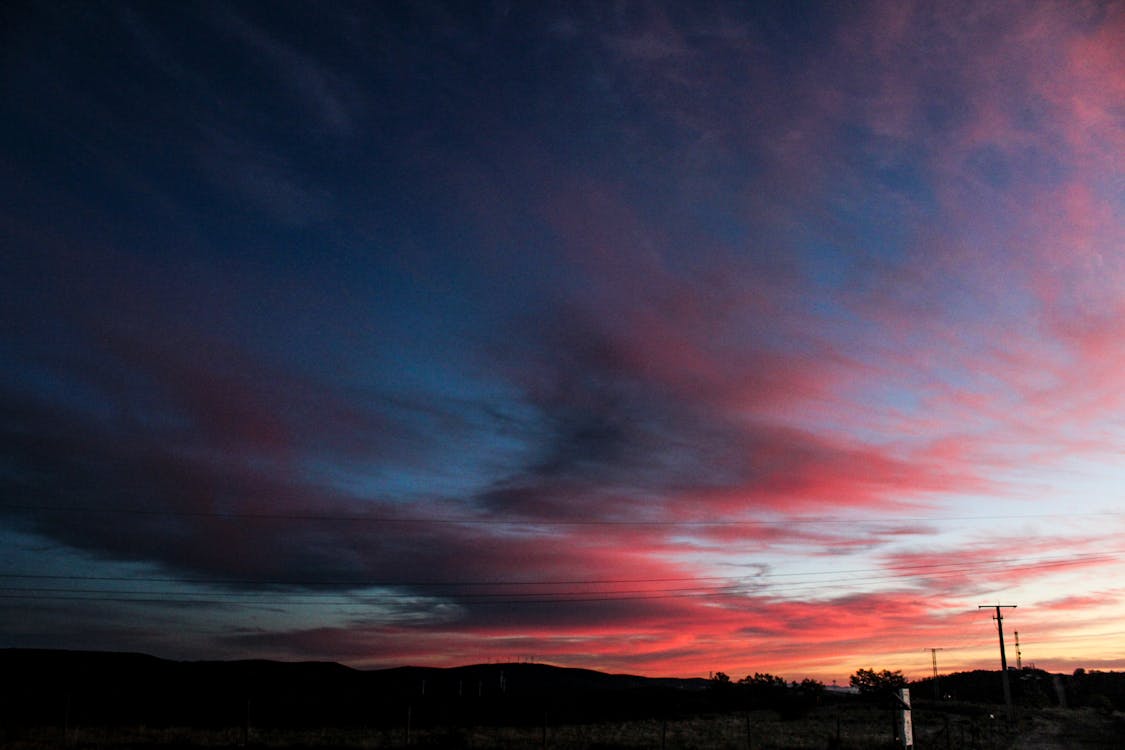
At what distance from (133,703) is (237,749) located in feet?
211

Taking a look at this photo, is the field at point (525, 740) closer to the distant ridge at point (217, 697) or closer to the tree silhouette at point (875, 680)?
the distant ridge at point (217, 697)

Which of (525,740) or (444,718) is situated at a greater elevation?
(525,740)

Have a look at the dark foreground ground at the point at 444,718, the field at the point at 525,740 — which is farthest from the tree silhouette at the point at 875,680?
the field at the point at 525,740

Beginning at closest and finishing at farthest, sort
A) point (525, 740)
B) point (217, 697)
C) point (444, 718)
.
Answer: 1. point (525, 740)
2. point (444, 718)
3. point (217, 697)

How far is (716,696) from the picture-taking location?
121688 millimetres

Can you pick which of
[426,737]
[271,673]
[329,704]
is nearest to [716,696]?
[329,704]

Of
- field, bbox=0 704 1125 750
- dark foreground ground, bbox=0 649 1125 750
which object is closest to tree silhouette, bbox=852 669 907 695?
dark foreground ground, bbox=0 649 1125 750

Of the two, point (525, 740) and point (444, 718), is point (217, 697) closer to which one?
point (444, 718)

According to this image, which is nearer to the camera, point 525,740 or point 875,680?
point 525,740

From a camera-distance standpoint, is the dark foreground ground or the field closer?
the field

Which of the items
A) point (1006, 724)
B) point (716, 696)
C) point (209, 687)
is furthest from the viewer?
point (209, 687)

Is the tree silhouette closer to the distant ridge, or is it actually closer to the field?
the distant ridge

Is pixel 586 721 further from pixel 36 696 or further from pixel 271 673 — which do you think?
pixel 271 673

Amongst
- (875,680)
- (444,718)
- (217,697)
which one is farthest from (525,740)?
(875,680)
